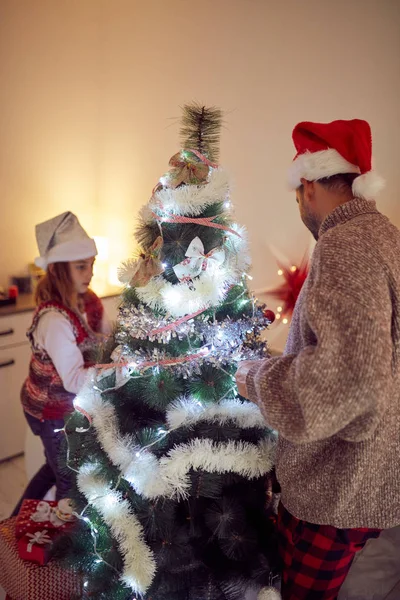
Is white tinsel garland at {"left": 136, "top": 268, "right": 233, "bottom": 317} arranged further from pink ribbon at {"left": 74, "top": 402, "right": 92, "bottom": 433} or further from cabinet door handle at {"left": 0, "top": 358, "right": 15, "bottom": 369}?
cabinet door handle at {"left": 0, "top": 358, "right": 15, "bottom": 369}

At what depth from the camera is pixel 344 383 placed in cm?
87

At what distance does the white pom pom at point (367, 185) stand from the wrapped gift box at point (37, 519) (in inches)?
52.5

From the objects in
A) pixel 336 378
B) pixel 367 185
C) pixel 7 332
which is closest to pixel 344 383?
pixel 336 378

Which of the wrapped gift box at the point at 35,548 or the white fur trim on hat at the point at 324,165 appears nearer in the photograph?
the white fur trim on hat at the point at 324,165

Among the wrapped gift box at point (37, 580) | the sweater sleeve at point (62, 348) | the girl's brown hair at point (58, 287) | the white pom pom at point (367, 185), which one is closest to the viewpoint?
the white pom pom at point (367, 185)

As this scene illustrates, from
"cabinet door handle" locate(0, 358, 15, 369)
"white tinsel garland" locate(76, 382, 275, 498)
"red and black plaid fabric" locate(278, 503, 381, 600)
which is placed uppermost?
"white tinsel garland" locate(76, 382, 275, 498)

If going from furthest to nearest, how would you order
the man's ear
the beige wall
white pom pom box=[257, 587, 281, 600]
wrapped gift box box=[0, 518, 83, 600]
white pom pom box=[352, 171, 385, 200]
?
the beige wall
wrapped gift box box=[0, 518, 83, 600]
white pom pom box=[257, 587, 281, 600]
the man's ear
white pom pom box=[352, 171, 385, 200]

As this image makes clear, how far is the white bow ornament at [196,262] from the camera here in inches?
47.1

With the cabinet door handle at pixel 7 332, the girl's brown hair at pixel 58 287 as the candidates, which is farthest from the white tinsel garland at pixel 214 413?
the cabinet door handle at pixel 7 332

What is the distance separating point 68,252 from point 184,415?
38.0 inches

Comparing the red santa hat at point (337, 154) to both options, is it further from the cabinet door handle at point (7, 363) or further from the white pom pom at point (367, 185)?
the cabinet door handle at point (7, 363)

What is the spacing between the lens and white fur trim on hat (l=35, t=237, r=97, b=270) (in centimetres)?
192

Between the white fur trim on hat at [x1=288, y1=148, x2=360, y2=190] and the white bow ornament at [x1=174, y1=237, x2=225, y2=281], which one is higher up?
the white fur trim on hat at [x1=288, y1=148, x2=360, y2=190]

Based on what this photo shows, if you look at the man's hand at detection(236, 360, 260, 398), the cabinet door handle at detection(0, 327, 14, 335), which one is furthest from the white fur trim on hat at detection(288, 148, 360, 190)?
the cabinet door handle at detection(0, 327, 14, 335)
